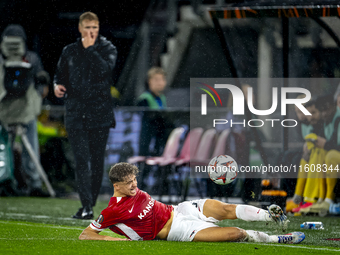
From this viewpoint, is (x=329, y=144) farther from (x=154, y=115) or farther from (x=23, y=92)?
(x=23, y=92)

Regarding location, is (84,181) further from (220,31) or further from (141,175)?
(220,31)

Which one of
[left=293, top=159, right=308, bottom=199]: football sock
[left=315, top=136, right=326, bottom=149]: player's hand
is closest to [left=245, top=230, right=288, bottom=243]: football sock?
[left=293, top=159, right=308, bottom=199]: football sock

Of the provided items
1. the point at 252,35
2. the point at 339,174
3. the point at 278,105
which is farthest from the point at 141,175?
the point at 252,35

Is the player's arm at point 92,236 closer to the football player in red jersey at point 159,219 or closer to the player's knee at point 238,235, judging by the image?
the football player in red jersey at point 159,219

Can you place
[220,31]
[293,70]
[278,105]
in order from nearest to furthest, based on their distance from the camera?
[220,31] < [278,105] < [293,70]

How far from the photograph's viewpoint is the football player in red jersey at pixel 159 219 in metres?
4.97

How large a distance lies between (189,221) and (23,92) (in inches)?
245

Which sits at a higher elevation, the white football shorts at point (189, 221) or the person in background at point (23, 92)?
the person in background at point (23, 92)

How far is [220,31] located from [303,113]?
172 centimetres

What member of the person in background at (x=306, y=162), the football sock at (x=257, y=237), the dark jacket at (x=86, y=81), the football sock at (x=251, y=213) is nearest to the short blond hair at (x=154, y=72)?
the dark jacket at (x=86, y=81)

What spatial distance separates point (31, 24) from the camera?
10.2 meters

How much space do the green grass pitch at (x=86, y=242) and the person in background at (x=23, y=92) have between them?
2131 millimetres

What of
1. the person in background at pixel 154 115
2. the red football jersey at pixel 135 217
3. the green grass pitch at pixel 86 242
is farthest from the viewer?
the person in background at pixel 154 115

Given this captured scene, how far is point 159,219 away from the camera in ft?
16.8
